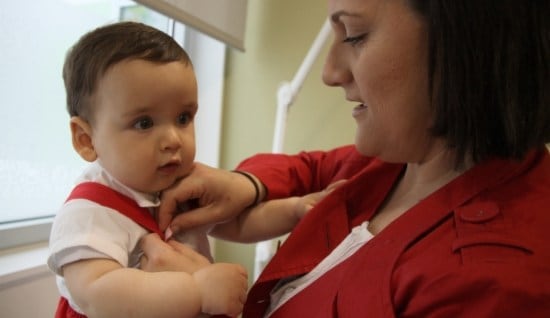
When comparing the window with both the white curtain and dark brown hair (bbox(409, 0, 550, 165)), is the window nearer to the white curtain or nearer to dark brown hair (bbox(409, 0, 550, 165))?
the white curtain

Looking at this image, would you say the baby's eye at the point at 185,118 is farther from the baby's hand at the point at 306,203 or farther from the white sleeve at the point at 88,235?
the baby's hand at the point at 306,203

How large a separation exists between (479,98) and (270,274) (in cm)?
40

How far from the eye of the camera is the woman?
1.63ft

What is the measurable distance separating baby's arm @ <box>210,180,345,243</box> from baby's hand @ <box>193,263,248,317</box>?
0.78 feet

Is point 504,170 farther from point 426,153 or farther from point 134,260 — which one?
point 134,260

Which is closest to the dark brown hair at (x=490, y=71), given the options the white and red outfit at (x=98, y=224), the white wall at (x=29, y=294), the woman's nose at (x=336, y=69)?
the woman's nose at (x=336, y=69)

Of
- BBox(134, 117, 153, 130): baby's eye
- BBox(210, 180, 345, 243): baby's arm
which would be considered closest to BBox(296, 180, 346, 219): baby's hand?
BBox(210, 180, 345, 243): baby's arm

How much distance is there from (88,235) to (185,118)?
237 millimetres

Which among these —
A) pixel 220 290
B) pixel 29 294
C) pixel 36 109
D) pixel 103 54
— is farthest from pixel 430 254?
pixel 36 109

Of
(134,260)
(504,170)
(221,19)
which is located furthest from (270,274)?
(221,19)

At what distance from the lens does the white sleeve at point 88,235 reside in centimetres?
61

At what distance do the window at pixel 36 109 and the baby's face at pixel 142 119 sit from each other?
1.63 feet

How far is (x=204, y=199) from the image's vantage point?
82cm

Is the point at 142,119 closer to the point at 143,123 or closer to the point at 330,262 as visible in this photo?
the point at 143,123
